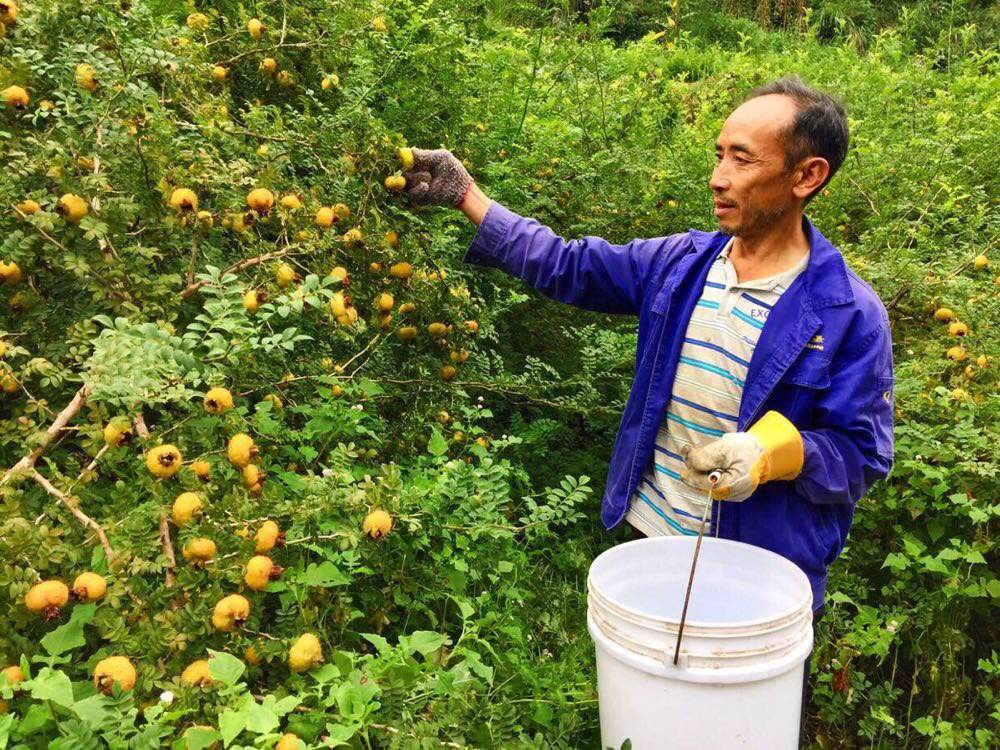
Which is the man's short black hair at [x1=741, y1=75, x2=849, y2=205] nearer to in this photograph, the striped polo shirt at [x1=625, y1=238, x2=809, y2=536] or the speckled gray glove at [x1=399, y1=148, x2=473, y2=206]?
the striped polo shirt at [x1=625, y1=238, x2=809, y2=536]

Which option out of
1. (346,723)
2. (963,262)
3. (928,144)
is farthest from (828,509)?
(928,144)

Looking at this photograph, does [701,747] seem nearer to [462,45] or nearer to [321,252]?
[321,252]

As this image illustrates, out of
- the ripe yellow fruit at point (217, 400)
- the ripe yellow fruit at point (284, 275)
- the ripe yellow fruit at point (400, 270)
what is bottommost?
the ripe yellow fruit at point (217, 400)

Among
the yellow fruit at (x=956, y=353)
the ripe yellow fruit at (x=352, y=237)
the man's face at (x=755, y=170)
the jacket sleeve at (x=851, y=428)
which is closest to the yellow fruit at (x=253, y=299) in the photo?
the ripe yellow fruit at (x=352, y=237)

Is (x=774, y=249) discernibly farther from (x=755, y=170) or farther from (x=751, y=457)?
(x=751, y=457)

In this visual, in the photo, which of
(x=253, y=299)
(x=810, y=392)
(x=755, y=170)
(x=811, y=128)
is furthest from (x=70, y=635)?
(x=811, y=128)

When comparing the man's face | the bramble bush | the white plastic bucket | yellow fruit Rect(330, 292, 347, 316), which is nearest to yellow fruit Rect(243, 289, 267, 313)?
the bramble bush

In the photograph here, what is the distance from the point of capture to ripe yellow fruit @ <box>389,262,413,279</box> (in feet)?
8.51

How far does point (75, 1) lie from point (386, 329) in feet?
4.48

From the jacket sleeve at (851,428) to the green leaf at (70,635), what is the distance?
65.7 inches

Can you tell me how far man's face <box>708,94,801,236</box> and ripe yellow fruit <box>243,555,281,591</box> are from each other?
57.6 inches

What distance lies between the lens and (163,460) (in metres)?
1.78

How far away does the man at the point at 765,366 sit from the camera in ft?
6.51

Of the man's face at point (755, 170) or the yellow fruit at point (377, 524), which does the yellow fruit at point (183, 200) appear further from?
the man's face at point (755, 170)
